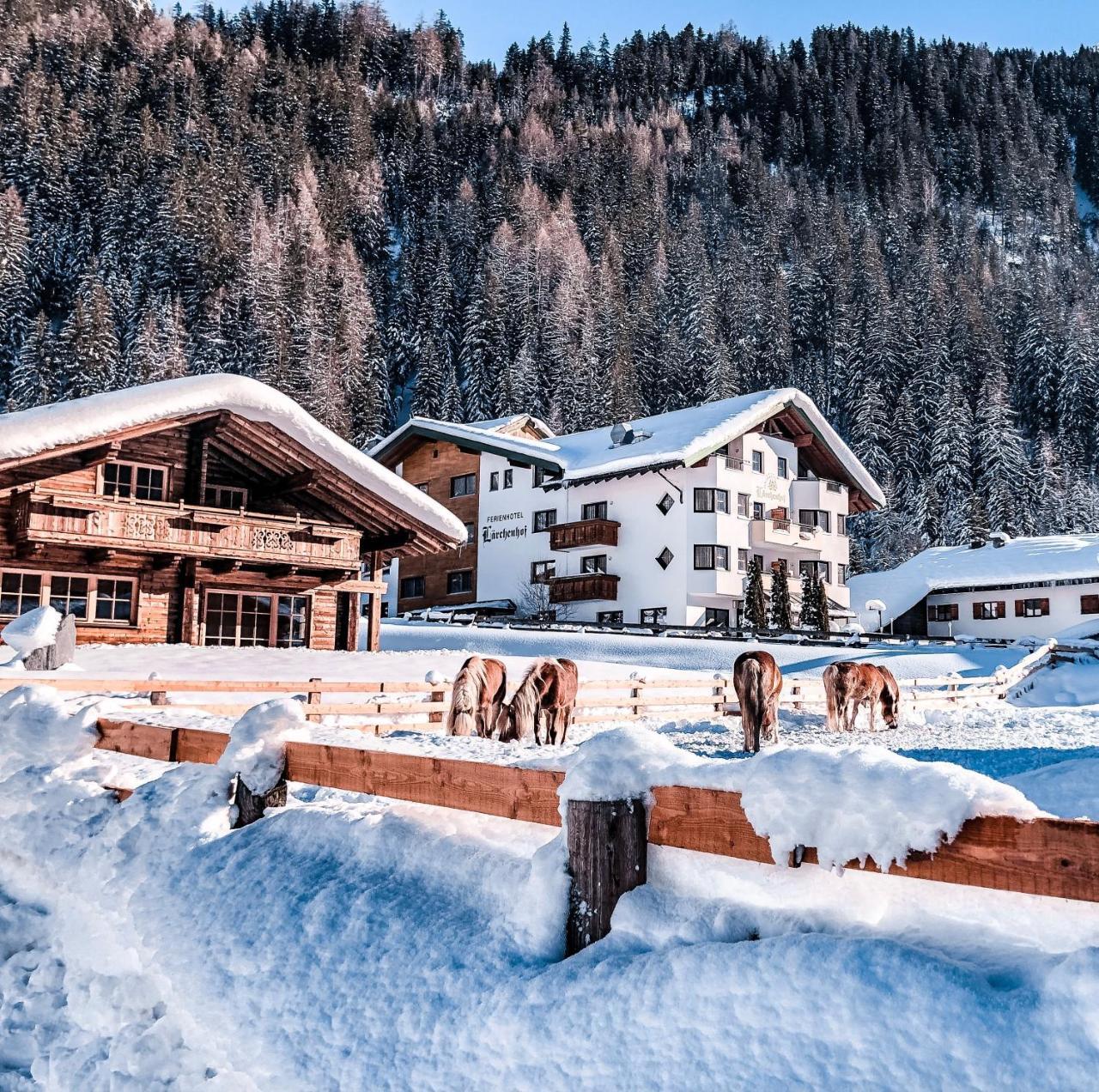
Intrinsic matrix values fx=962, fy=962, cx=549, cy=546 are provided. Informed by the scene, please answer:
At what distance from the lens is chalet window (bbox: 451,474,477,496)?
47.1m

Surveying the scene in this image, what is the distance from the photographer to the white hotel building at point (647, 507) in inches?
1608

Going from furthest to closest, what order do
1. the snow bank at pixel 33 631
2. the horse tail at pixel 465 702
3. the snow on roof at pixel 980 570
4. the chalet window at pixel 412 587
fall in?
the snow on roof at pixel 980 570 < the chalet window at pixel 412 587 < the snow bank at pixel 33 631 < the horse tail at pixel 465 702

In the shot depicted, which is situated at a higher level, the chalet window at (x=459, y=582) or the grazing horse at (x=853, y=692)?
the chalet window at (x=459, y=582)

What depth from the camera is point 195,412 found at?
22.0 meters

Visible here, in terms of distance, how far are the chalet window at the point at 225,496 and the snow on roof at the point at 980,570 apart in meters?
A: 37.2

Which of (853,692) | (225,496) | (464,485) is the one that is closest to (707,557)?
(464,485)

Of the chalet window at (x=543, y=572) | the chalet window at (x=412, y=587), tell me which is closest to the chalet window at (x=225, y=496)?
the chalet window at (x=543, y=572)

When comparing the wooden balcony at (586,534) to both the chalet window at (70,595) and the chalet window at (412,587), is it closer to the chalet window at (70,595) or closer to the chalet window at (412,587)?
Answer: the chalet window at (412,587)

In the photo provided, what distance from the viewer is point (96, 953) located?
5.01m

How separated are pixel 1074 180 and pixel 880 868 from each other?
206 metres

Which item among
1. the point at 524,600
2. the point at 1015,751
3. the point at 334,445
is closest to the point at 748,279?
the point at 524,600

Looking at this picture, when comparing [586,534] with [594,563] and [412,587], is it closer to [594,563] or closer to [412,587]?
[594,563]

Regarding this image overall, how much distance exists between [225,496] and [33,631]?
12665mm

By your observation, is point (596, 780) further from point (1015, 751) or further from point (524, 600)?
point (524, 600)
